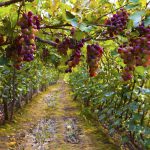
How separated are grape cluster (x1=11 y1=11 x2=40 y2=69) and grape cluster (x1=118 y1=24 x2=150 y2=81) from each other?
0.45 meters

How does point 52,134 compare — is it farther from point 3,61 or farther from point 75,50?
point 3,61

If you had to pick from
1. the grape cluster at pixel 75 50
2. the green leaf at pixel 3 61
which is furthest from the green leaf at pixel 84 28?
the green leaf at pixel 3 61

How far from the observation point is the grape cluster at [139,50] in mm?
1515

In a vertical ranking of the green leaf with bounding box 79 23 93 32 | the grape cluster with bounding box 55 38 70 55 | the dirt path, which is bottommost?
the dirt path

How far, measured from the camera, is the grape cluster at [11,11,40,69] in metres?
1.63

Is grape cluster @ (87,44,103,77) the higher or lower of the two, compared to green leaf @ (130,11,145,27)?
lower

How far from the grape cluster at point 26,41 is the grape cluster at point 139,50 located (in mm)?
454

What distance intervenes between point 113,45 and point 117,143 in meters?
6.27

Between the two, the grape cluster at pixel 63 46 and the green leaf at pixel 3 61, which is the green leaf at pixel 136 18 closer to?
the grape cluster at pixel 63 46

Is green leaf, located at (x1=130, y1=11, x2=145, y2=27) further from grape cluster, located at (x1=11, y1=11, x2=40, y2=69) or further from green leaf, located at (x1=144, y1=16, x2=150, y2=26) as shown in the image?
grape cluster, located at (x1=11, y1=11, x2=40, y2=69)

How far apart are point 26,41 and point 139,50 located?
0.57 m

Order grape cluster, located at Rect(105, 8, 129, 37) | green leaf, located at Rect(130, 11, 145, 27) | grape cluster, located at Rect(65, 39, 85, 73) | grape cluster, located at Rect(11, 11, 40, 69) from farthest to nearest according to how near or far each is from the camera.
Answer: grape cluster, located at Rect(65, 39, 85, 73) → grape cluster, located at Rect(105, 8, 129, 37) → grape cluster, located at Rect(11, 11, 40, 69) → green leaf, located at Rect(130, 11, 145, 27)

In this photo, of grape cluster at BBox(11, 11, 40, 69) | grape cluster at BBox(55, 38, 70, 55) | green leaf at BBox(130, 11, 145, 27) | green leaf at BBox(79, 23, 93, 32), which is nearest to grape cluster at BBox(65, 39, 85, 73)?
grape cluster at BBox(55, 38, 70, 55)

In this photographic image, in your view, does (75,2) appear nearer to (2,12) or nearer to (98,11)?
(98,11)
